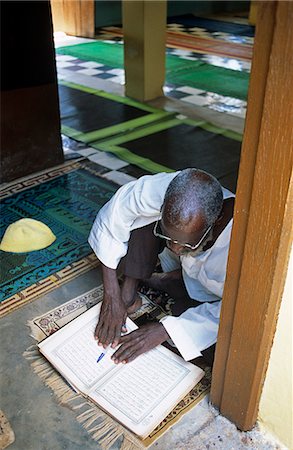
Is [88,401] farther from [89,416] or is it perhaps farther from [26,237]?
[26,237]

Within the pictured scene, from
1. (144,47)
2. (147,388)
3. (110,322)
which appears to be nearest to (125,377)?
(147,388)

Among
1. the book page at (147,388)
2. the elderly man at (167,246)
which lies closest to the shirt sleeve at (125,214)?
the elderly man at (167,246)

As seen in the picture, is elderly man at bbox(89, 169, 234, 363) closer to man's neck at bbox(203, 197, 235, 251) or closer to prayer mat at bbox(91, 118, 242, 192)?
man's neck at bbox(203, 197, 235, 251)

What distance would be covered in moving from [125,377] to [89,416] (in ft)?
0.48

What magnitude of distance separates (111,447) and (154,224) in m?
0.65

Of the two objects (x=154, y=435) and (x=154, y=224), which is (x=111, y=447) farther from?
(x=154, y=224)

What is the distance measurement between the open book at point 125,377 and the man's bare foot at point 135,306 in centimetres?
16

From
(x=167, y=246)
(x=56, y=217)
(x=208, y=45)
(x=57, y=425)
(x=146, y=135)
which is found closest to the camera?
(x=57, y=425)

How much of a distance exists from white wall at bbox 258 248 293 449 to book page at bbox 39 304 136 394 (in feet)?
1.49

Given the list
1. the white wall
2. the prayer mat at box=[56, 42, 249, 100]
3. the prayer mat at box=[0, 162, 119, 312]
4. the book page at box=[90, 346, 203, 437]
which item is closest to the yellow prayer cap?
the prayer mat at box=[0, 162, 119, 312]

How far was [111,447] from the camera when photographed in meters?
1.24

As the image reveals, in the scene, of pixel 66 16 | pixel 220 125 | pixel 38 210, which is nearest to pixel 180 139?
pixel 220 125

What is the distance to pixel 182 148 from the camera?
3051 mm

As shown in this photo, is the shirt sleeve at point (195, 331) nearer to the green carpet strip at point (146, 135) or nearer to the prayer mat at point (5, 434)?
the prayer mat at point (5, 434)
